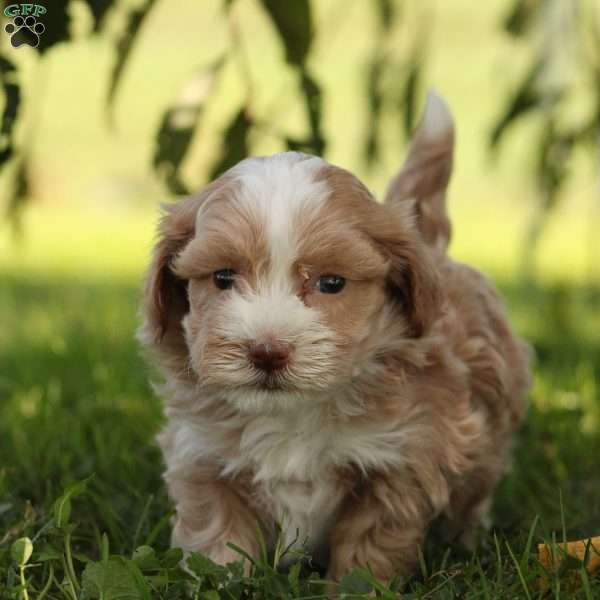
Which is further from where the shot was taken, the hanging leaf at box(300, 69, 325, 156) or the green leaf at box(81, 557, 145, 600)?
the hanging leaf at box(300, 69, 325, 156)

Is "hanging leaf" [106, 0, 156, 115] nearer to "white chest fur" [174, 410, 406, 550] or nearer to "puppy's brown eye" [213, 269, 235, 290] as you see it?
"puppy's brown eye" [213, 269, 235, 290]

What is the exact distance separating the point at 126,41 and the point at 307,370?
3.88 ft

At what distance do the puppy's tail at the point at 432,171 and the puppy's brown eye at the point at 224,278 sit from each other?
2.78 feet

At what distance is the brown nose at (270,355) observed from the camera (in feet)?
7.13

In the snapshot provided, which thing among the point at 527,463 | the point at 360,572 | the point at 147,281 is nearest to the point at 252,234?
the point at 147,281

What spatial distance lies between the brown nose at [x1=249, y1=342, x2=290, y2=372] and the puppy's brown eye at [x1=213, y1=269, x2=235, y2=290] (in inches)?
7.9

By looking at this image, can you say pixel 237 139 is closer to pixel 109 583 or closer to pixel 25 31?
pixel 25 31

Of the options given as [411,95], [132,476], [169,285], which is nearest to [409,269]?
[169,285]

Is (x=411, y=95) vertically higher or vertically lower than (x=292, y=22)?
lower

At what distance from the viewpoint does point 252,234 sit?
2.28m

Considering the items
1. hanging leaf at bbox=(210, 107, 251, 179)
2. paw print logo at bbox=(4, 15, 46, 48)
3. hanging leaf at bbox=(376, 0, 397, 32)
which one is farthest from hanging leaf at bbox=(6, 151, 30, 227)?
hanging leaf at bbox=(376, 0, 397, 32)

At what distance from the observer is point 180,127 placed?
313cm

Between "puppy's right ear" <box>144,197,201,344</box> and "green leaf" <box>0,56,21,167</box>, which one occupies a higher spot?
"green leaf" <box>0,56,21,167</box>

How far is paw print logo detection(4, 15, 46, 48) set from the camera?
2.55 metres
